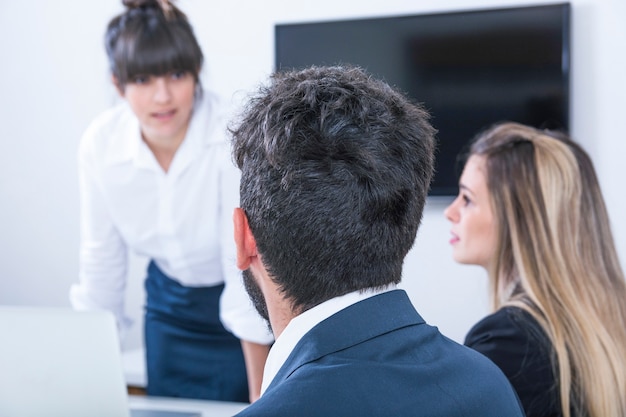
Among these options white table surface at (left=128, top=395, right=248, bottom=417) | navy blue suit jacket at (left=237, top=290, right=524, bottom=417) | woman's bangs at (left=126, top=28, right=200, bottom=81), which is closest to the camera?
navy blue suit jacket at (left=237, top=290, right=524, bottom=417)

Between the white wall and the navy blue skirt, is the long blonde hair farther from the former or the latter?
the white wall

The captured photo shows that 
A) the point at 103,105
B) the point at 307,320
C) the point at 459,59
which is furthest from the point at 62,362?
the point at 103,105

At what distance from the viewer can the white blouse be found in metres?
2.15

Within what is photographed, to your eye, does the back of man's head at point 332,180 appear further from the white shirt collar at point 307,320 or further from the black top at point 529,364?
the black top at point 529,364

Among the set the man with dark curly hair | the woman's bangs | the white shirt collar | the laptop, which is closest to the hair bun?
the woman's bangs

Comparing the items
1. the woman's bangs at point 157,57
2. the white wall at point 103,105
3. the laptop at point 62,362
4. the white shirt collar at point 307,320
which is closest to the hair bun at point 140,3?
the woman's bangs at point 157,57

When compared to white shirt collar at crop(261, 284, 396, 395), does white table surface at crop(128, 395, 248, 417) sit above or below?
below

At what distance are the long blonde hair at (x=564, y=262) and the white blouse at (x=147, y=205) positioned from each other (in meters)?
0.69

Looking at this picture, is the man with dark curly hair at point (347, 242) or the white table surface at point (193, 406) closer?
the man with dark curly hair at point (347, 242)

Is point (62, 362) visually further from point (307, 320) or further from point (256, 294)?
point (307, 320)

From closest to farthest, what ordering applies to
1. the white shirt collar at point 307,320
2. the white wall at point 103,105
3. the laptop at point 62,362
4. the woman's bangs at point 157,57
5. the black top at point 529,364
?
the white shirt collar at point 307,320 → the laptop at point 62,362 → the black top at point 529,364 → the woman's bangs at point 157,57 → the white wall at point 103,105

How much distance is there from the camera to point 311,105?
0.90 m

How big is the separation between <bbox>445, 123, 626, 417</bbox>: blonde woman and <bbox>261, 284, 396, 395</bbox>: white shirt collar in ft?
2.27

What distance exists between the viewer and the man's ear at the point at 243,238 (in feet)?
3.18
